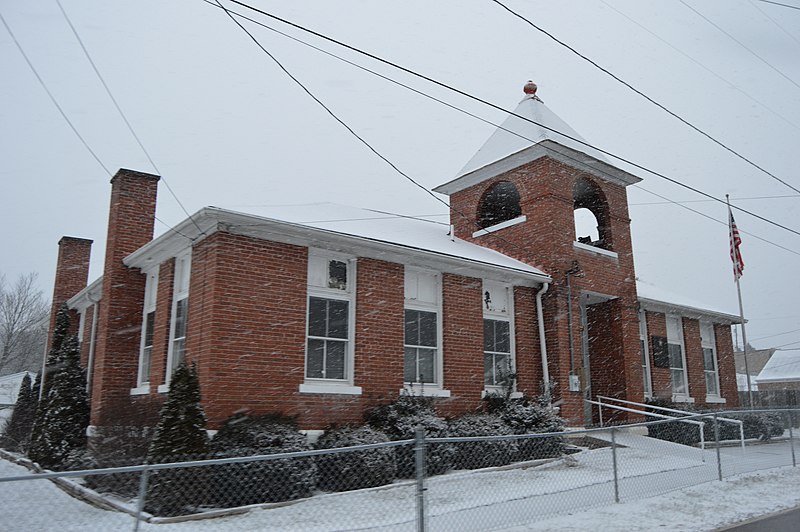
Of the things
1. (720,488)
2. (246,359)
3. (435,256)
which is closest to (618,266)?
(435,256)

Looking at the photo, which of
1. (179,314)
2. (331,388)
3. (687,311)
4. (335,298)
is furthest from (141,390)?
(687,311)

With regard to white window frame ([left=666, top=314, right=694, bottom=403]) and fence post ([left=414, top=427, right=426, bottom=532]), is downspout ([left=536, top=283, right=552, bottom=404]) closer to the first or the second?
white window frame ([left=666, top=314, right=694, bottom=403])

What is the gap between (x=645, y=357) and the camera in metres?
19.0

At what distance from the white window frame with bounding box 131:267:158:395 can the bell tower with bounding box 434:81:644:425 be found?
8.82 m

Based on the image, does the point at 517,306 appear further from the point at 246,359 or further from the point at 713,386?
the point at 713,386

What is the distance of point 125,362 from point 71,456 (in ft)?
7.10

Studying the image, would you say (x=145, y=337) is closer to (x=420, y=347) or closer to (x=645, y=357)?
(x=420, y=347)

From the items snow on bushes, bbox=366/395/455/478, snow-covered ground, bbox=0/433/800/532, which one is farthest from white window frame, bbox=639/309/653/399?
snow on bushes, bbox=366/395/455/478

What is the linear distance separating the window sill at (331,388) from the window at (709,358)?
48.5ft

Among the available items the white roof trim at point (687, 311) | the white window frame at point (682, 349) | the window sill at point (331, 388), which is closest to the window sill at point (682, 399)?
the white window frame at point (682, 349)

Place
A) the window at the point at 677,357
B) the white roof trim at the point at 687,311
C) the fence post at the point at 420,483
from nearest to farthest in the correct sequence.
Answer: the fence post at the point at 420,483
the white roof trim at the point at 687,311
the window at the point at 677,357

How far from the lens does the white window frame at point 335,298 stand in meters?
11.5

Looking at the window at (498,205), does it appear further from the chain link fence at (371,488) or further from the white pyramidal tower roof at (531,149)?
the chain link fence at (371,488)

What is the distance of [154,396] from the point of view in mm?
12422
